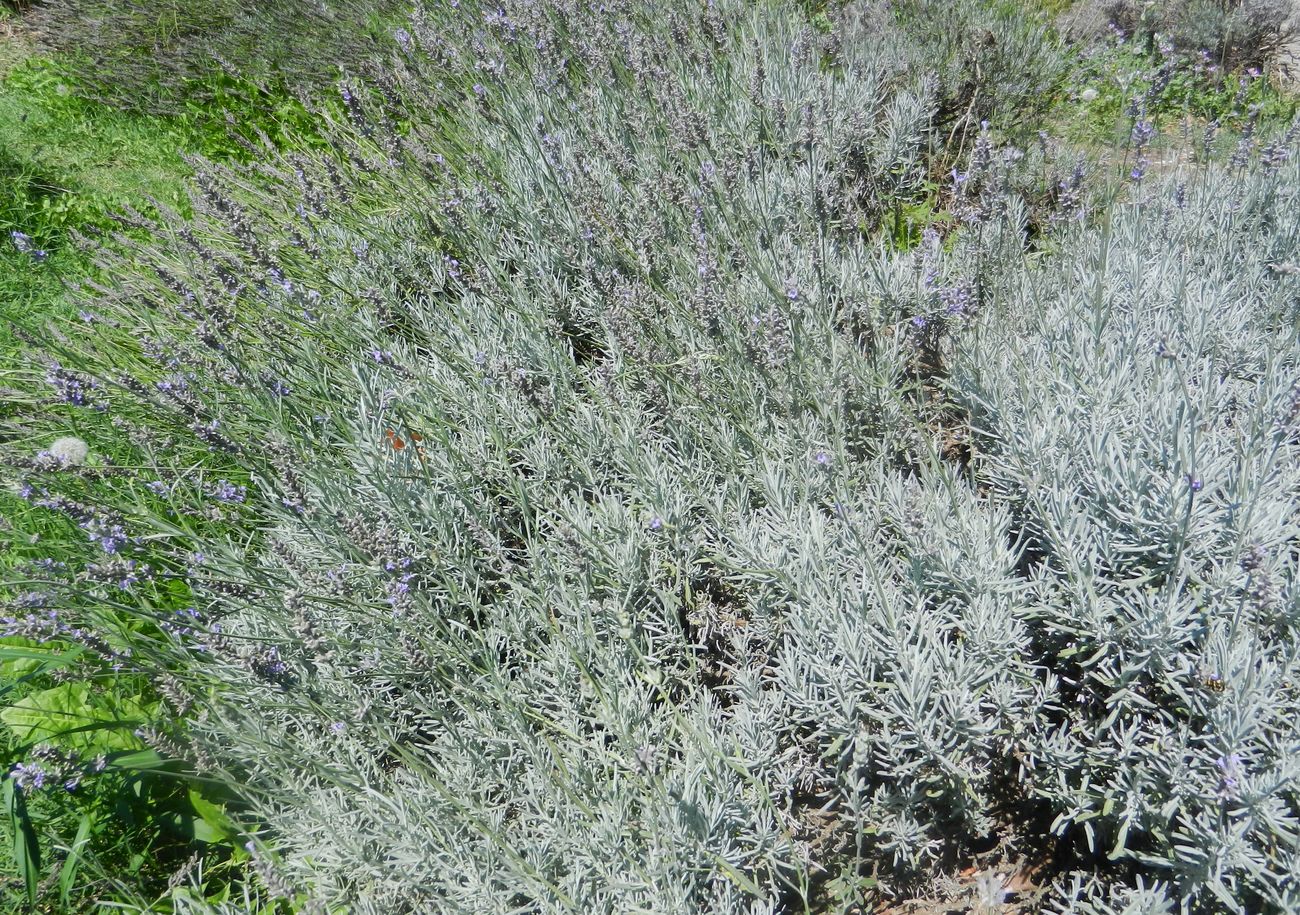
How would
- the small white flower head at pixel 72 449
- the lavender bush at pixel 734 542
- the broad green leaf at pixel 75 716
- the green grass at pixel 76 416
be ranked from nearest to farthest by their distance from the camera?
the lavender bush at pixel 734 542 < the green grass at pixel 76 416 < the broad green leaf at pixel 75 716 < the small white flower head at pixel 72 449

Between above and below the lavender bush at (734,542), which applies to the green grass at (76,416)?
below

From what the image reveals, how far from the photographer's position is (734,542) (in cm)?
211

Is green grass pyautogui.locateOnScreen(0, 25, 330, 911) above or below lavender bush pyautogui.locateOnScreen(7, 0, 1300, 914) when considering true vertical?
below

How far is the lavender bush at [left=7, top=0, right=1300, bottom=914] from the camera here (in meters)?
1.67

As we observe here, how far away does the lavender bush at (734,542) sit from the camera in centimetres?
167

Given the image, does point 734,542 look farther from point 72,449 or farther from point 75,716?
point 72,449

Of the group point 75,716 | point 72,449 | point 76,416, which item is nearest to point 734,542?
point 75,716

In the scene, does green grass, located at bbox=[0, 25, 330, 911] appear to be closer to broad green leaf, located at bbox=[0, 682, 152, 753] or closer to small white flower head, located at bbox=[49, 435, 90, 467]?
broad green leaf, located at bbox=[0, 682, 152, 753]

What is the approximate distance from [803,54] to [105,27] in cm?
540

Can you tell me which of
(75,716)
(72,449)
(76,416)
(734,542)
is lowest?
(75,716)

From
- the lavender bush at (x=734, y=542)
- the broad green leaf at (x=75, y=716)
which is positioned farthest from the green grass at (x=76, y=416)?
the lavender bush at (x=734, y=542)

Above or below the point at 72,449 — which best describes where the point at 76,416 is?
below

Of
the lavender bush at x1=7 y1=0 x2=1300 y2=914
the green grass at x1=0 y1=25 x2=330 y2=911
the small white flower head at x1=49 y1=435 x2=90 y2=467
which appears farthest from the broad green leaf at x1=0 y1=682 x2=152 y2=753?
the small white flower head at x1=49 y1=435 x2=90 y2=467

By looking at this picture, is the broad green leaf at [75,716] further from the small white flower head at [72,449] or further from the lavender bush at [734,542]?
the small white flower head at [72,449]
